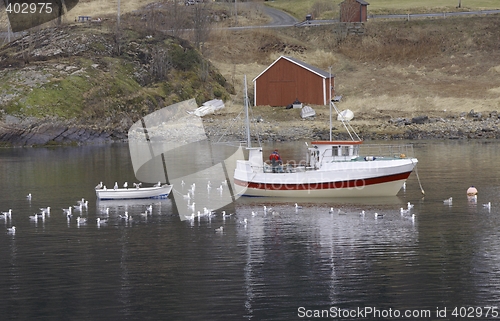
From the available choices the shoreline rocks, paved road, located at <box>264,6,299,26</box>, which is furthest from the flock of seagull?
paved road, located at <box>264,6,299,26</box>

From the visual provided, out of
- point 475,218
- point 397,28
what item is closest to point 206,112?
point 397,28

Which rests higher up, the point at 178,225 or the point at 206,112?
the point at 206,112

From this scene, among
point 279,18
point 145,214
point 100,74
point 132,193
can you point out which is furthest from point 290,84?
point 145,214

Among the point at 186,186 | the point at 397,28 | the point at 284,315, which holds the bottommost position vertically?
the point at 284,315

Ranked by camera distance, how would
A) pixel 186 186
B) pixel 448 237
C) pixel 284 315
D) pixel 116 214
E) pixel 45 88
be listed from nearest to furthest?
1. pixel 284 315
2. pixel 448 237
3. pixel 116 214
4. pixel 186 186
5. pixel 45 88

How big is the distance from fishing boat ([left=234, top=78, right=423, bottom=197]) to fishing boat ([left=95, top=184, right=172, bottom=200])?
5081 mm

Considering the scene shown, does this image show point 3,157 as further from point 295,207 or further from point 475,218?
point 475,218

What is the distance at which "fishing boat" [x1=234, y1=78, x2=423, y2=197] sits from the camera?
154 feet

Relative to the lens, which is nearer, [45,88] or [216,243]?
[216,243]

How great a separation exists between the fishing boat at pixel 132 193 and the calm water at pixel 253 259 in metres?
1.13

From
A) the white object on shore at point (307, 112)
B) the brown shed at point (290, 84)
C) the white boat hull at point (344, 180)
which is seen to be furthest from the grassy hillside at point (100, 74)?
the white boat hull at point (344, 180)

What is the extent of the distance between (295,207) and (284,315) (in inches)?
754

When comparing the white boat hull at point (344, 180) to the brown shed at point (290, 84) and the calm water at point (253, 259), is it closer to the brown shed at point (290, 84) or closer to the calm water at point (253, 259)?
the calm water at point (253, 259)

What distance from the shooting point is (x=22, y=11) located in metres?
126
